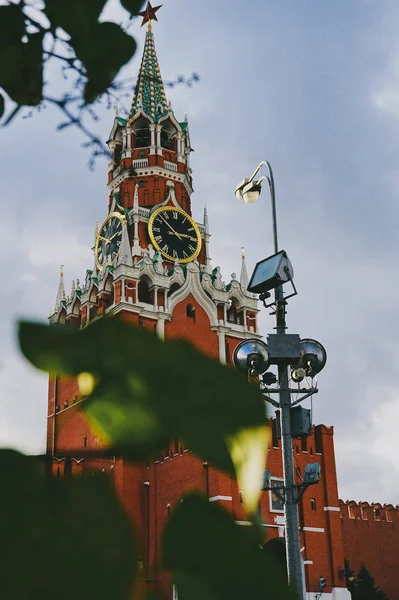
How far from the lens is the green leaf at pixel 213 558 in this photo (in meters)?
0.43

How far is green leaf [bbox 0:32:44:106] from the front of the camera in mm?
641

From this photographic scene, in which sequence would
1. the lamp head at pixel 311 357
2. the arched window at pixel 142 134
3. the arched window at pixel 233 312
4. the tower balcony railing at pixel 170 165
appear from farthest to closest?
the arched window at pixel 142 134 → the tower balcony railing at pixel 170 165 → the arched window at pixel 233 312 → the lamp head at pixel 311 357

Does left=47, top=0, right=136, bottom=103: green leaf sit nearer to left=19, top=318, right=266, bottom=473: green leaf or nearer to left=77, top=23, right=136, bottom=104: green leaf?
left=77, top=23, right=136, bottom=104: green leaf

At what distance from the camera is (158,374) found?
487mm

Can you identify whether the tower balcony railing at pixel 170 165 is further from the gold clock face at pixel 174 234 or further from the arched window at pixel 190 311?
the arched window at pixel 190 311

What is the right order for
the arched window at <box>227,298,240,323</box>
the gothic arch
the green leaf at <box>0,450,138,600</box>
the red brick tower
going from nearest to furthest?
the green leaf at <box>0,450,138,600</box>
the red brick tower
the gothic arch
the arched window at <box>227,298,240,323</box>

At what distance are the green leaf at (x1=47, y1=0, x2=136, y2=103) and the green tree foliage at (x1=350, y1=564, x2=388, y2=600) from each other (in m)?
22.2

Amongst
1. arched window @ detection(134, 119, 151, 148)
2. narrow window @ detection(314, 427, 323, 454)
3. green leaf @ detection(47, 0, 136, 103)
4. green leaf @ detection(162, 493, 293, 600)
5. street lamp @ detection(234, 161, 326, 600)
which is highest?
arched window @ detection(134, 119, 151, 148)

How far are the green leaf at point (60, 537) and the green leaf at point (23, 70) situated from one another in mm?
346

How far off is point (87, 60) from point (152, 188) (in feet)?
89.6

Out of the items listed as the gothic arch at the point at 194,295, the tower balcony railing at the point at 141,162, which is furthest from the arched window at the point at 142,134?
the gothic arch at the point at 194,295

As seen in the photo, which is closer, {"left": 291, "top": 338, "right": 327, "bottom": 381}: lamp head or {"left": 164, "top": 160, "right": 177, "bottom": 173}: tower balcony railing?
{"left": 291, "top": 338, "right": 327, "bottom": 381}: lamp head

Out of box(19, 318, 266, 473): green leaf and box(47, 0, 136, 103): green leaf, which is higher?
box(47, 0, 136, 103): green leaf

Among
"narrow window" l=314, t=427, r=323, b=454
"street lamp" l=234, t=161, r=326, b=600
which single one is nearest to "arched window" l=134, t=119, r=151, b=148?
"narrow window" l=314, t=427, r=323, b=454
